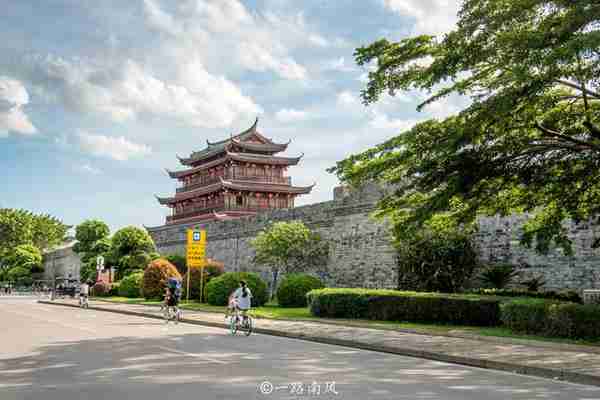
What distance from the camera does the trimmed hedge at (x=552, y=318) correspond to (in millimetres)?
14023

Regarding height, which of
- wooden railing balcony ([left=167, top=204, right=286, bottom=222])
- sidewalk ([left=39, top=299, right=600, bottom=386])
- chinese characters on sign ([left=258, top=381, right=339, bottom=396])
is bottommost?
chinese characters on sign ([left=258, top=381, right=339, bottom=396])

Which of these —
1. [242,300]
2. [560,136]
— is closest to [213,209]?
[242,300]

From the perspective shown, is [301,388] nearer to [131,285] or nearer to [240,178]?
[131,285]

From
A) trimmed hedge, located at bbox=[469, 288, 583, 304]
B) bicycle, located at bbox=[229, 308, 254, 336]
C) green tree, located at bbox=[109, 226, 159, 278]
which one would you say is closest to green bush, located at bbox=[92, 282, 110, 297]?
green tree, located at bbox=[109, 226, 159, 278]

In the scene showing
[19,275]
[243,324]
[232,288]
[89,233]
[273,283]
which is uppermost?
[89,233]

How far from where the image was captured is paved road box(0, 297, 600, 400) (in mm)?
7842

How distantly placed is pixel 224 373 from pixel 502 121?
349 inches

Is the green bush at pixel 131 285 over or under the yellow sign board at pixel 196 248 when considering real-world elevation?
under

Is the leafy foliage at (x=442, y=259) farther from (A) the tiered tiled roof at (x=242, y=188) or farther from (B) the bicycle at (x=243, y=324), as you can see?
(A) the tiered tiled roof at (x=242, y=188)

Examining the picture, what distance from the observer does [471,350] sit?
40.8ft

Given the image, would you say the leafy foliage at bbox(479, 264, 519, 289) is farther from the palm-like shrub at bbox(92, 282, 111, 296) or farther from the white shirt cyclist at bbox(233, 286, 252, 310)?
the palm-like shrub at bbox(92, 282, 111, 296)

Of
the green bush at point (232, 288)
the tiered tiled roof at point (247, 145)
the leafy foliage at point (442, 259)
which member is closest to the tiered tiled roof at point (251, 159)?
the tiered tiled roof at point (247, 145)

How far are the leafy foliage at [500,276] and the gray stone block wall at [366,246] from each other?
1.21 ft

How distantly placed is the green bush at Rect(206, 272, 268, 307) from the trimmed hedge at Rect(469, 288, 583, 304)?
9.98 meters
